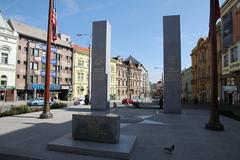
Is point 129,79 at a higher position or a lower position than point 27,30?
lower

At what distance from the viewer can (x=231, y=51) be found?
33.0m

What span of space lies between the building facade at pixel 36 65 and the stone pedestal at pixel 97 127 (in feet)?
155

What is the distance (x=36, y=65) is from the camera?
56.2 metres

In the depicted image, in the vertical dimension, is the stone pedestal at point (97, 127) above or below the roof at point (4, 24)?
below

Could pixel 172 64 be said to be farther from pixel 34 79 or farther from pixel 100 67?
pixel 34 79

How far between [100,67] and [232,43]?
789 inches

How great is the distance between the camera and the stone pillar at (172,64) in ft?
68.5

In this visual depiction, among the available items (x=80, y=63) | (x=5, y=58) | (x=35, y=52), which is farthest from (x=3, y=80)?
(x=80, y=63)

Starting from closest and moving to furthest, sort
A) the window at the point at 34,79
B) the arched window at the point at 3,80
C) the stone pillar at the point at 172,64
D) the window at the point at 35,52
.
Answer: the stone pillar at the point at 172,64 → the arched window at the point at 3,80 → the window at the point at 34,79 → the window at the point at 35,52

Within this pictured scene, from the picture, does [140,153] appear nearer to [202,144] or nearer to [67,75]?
[202,144]

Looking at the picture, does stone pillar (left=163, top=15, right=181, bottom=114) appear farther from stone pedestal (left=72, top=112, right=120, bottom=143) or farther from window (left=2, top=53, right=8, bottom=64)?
window (left=2, top=53, right=8, bottom=64)

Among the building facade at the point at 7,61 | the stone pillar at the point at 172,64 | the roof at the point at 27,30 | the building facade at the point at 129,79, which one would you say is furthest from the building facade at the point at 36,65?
the stone pillar at the point at 172,64

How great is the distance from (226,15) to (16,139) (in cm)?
3449

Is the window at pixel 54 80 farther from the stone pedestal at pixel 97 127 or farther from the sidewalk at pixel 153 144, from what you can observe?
the stone pedestal at pixel 97 127
